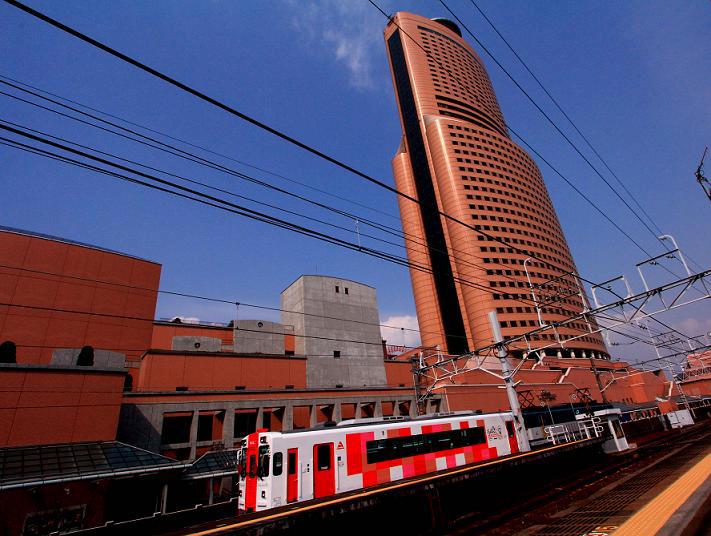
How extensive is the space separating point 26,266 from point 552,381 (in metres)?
70.1

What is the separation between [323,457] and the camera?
13.7 m

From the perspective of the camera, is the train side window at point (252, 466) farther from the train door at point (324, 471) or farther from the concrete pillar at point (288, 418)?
the concrete pillar at point (288, 418)

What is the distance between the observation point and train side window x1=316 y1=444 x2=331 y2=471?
13.6m

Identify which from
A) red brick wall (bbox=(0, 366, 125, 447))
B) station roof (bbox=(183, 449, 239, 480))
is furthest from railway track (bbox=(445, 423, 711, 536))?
red brick wall (bbox=(0, 366, 125, 447))

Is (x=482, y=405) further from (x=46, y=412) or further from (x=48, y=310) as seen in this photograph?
(x=48, y=310)

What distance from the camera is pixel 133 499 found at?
20.2 metres

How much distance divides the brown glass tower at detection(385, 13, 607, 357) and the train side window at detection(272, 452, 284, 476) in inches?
2411

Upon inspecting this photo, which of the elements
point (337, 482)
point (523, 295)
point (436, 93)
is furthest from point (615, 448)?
point (436, 93)

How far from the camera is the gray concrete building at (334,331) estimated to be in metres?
37.9

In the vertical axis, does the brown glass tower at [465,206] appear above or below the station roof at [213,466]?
above

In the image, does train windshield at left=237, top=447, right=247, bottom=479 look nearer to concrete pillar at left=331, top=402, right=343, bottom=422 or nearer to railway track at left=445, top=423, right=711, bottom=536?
railway track at left=445, top=423, right=711, bottom=536

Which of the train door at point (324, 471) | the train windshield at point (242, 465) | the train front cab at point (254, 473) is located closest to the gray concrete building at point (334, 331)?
the train windshield at point (242, 465)

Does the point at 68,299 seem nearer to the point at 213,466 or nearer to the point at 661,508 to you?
the point at 213,466

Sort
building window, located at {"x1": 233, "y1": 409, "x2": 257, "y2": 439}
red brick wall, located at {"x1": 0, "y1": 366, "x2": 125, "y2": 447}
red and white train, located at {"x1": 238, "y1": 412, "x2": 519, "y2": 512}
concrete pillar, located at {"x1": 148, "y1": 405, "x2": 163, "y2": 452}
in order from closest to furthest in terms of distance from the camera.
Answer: red and white train, located at {"x1": 238, "y1": 412, "x2": 519, "y2": 512}, red brick wall, located at {"x1": 0, "y1": 366, "x2": 125, "y2": 447}, concrete pillar, located at {"x1": 148, "y1": 405, "x2": 163, "y2": 452}, building window, located at {"x1": 233, "y1": 409, "x2": 257, "y2": 439}
